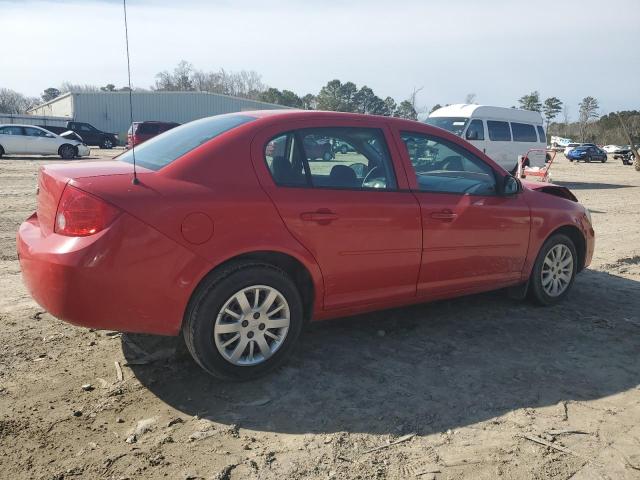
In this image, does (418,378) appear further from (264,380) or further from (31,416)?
(31,416)

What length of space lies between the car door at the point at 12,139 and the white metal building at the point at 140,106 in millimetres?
25581

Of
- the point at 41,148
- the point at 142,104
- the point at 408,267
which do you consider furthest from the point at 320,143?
the point at 142,104

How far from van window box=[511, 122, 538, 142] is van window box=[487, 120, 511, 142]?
34 centimetres

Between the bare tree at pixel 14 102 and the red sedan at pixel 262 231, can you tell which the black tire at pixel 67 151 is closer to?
the red sedan at pixel 262 231

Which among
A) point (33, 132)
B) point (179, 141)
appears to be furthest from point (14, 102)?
point (179, 141)

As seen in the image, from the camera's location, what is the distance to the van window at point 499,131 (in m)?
17.2

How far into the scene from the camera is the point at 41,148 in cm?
2370

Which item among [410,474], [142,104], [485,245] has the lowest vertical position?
[410,474]

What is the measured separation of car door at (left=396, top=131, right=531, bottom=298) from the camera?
416cm

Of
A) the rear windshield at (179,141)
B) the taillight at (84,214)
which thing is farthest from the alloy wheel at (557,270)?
the taillight at (84,214)

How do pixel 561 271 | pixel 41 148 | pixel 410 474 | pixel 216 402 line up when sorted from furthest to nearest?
1. pixel 41 148
2. pixel 561 271
3. pixel 216 402
4. pixel 410 474

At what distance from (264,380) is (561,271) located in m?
3.17

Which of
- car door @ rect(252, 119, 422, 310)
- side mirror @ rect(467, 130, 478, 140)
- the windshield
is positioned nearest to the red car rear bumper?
car door @ rect(252, 119, 422, 310)

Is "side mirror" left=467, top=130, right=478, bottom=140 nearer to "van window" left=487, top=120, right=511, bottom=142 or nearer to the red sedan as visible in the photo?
"van window" left=487, top=120, right=511, bottom=142
